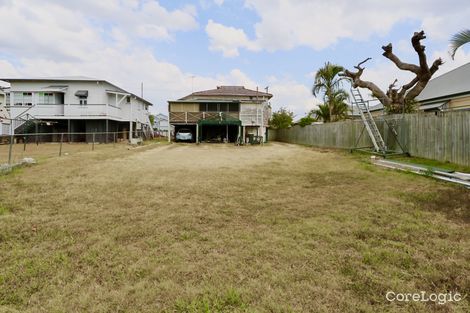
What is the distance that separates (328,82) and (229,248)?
88.5 feet

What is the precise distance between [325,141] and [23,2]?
20.3 metres

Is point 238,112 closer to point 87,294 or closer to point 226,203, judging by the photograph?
point 226,203

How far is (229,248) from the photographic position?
11.2 ft

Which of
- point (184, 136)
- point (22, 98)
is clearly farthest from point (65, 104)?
point (184, 136)

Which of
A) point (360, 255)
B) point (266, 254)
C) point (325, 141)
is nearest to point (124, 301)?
point (266, 254)

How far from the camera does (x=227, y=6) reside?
14.9m

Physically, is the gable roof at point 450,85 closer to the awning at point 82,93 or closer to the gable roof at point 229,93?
the gable roof at point 229,93

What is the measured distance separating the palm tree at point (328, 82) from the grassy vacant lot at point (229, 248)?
22412mm

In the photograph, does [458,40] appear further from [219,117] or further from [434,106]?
[219,117]

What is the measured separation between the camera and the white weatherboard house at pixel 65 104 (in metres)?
24.3

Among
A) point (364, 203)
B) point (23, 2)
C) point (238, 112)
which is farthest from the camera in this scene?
point (238, 112)

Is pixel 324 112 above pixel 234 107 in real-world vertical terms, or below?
below

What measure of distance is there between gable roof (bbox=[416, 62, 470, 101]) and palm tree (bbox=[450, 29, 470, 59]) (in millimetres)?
10321

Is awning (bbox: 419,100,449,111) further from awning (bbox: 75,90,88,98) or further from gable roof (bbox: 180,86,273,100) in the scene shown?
awning (bbox: 75,90,88,98)
